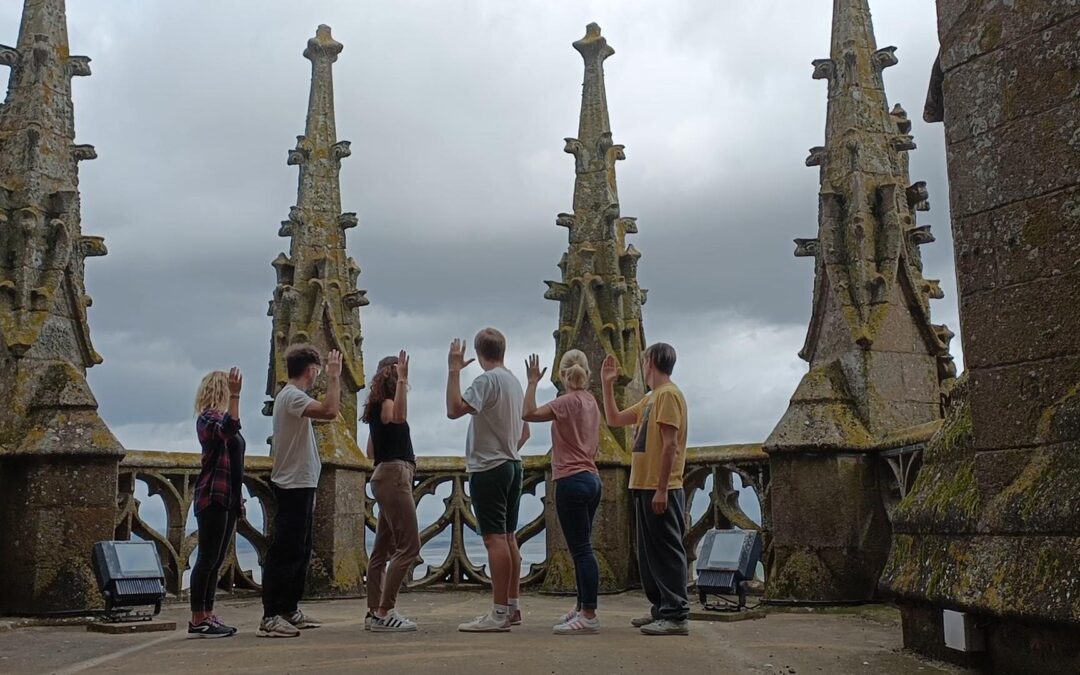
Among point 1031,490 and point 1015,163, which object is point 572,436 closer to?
point 1031,490

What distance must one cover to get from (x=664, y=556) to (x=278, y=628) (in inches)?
88.8

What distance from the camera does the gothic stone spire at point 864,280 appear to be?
28.7 ft

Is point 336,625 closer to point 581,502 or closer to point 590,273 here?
point 581,502

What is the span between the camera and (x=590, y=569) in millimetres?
6562

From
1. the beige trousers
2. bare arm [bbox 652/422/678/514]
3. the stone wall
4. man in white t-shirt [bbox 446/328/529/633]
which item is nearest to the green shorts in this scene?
man in white t-shirt [bbox 446/328/529/633]

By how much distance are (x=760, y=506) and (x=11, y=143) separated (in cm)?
707

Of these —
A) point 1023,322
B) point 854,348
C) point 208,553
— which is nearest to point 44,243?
point 208,553

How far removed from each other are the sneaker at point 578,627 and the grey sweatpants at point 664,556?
1.27ft

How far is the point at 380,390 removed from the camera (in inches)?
266

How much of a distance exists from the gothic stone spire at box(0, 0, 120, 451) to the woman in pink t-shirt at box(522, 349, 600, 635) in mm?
3651

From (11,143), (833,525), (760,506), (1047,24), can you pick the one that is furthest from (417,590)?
(1047,24)

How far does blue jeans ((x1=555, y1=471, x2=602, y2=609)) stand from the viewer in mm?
6605

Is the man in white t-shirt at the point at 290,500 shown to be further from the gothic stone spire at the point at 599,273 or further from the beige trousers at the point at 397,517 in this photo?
the gothic stone spire at the point at 599,273

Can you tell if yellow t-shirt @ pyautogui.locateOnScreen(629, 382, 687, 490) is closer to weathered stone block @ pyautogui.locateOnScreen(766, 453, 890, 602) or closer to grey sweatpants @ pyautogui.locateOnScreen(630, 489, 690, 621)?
grey sweatpants @ pyautogui.locateOnScreen(630, 489, 690, 621)
